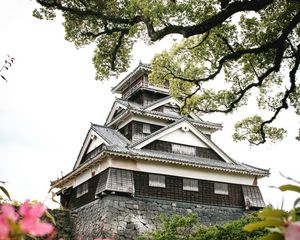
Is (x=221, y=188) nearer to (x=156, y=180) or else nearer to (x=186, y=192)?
(x=186, y=192)

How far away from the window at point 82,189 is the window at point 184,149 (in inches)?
222

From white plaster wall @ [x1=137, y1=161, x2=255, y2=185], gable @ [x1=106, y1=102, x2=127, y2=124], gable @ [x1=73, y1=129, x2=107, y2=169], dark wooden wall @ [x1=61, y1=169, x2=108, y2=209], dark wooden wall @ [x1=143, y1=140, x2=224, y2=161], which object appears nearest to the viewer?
white plaster wall @ [x1=137, y1=161, x2=255, y2=185]

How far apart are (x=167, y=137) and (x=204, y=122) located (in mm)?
4116

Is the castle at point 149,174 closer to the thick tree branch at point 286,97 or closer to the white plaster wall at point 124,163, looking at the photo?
the white plaster wall at point 124,163

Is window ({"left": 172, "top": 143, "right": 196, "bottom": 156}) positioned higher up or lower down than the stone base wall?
higher up

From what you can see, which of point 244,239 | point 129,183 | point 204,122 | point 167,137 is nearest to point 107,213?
point 129,183

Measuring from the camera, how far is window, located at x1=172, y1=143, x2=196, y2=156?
23.0 meters

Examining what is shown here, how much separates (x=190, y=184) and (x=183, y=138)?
126 inches

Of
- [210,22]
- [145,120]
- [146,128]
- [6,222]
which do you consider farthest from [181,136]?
[6,222]

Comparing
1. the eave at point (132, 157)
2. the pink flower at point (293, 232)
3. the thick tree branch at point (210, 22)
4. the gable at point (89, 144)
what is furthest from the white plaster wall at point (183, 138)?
the pink flower at point (293, 232)

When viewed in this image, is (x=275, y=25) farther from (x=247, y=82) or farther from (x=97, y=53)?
(x=97, y=53)

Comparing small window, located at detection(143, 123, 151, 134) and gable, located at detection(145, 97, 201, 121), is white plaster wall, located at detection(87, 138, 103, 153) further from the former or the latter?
gable, located at detection(145, 97, 201, 121)

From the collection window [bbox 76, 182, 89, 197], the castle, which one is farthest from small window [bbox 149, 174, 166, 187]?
window [bbox 76, 182, 89, 197]

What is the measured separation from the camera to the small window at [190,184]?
21.3m
